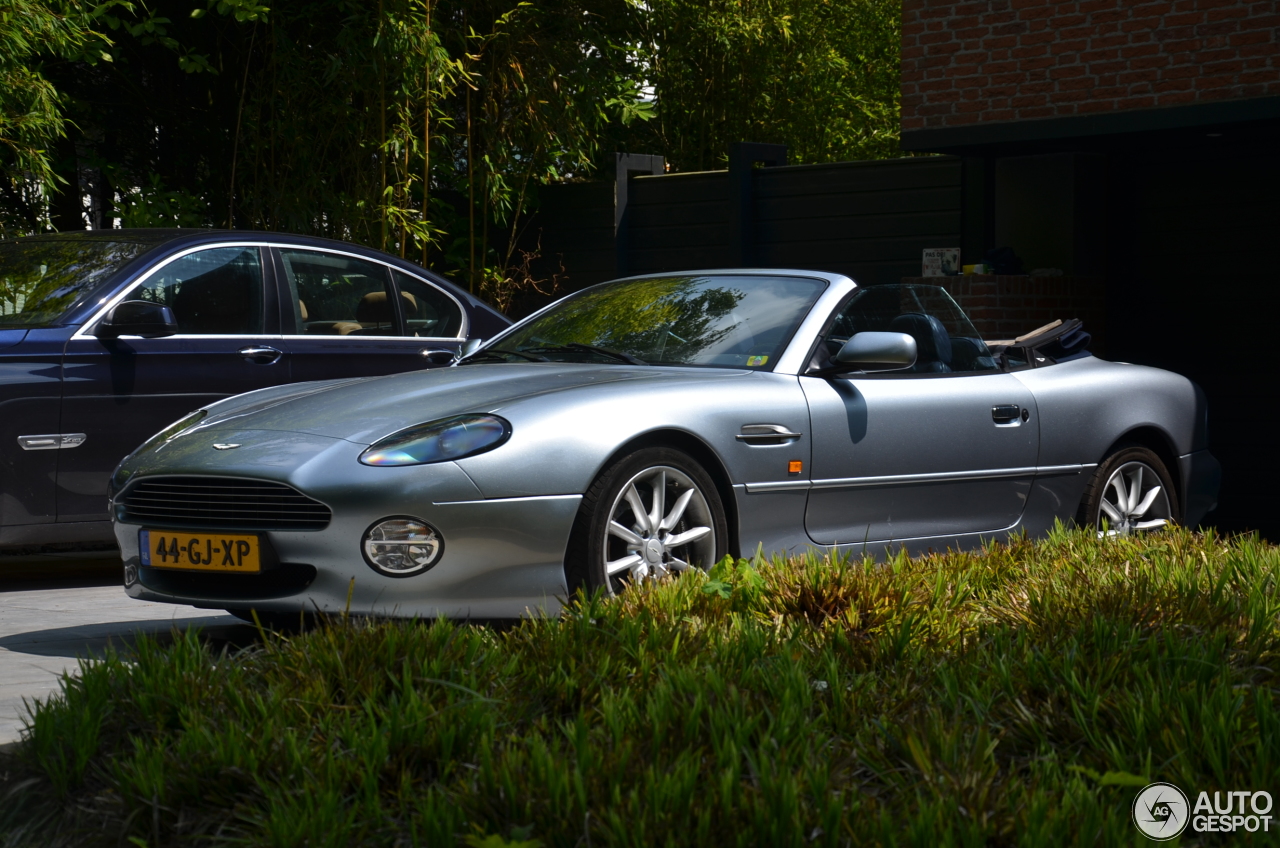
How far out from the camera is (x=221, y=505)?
4.71 meters

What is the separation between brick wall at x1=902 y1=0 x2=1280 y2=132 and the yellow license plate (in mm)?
6807

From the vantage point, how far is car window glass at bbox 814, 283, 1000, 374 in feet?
20.0

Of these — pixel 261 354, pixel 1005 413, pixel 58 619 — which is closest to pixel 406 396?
pixel 58 619

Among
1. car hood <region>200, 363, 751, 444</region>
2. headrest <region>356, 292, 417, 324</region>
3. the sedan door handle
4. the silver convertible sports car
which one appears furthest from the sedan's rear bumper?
headrest <region>356, 292, 417, 324</region>

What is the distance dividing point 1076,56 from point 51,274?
251 inches

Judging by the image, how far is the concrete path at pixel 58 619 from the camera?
4473 millimetres

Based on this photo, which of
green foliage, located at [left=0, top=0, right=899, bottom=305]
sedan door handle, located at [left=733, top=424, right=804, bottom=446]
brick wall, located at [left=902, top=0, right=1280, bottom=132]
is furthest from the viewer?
green foliage, located at [left=0, top=0, right=899, bottom=305]

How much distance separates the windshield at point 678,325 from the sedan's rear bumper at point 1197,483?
7.02 feet

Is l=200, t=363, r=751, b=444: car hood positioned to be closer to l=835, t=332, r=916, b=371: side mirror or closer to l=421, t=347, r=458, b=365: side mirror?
l=835, t=332, r=916, b=371: side mirror

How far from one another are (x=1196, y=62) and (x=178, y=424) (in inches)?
258

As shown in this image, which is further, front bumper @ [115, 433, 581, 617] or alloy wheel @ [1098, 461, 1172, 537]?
alloy wheel @ [1098, 461, 1172, 537]

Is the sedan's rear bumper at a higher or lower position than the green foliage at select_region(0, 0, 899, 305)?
lower

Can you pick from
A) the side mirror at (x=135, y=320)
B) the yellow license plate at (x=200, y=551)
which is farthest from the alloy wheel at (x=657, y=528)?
the side mirror at (x=135, y=320)

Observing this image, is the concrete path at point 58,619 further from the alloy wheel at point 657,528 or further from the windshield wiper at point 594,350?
the windshield wiper at point 594,350
